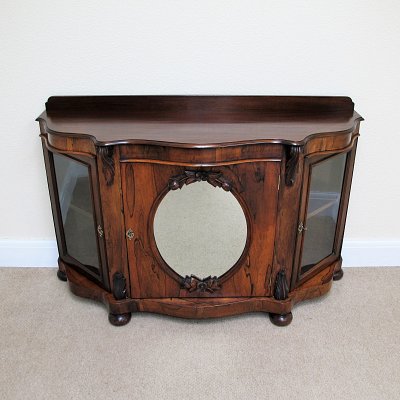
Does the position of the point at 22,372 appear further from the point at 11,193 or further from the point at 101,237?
the point at 11,193

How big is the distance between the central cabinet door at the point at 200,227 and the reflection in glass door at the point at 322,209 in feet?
0.38

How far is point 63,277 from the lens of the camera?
1412 mm

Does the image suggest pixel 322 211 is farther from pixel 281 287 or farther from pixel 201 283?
pixel 201 283

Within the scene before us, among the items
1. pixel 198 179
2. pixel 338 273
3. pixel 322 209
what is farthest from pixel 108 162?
pixel 338 273

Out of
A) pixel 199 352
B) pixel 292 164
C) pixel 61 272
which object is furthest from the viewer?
pixel 61 272

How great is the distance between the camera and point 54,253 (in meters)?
1.47

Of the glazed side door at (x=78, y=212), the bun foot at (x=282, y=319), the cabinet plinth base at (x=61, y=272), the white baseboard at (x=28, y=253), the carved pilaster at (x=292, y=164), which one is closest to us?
the carved pilaster at (x=292, y=164)

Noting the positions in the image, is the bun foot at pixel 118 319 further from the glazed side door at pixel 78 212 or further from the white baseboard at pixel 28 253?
the white baseboard at pixel 28 253

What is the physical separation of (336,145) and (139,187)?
453 millimetres

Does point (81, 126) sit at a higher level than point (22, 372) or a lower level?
higher

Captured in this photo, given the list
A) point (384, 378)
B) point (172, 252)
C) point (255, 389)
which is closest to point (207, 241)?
point (172, 252)

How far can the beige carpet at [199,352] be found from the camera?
1087 millimetres

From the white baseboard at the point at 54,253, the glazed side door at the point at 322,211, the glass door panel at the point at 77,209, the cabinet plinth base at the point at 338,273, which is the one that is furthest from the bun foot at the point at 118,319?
the cabinet plinth base at the point at 338,273

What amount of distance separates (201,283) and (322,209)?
1.15 ft
